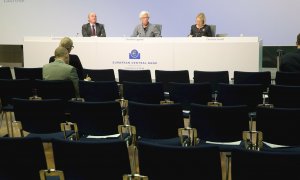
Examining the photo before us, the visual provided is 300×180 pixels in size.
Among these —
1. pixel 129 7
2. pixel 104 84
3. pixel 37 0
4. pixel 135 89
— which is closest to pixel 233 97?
pixel 135 89

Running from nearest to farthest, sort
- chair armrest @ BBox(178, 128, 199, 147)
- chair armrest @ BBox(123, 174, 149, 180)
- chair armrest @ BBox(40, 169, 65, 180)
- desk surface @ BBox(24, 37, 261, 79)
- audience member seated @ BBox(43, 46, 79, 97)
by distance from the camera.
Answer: chair armrest @ BBox(123, 174, 149, 180) < chair armrest @ BBox(40, 169, 65, 180) < chair armrest @ BBox(178, 128, 199, 147) < audience member seated @ BBox(43, 46, 79, 97) < desk surface @ BBox(24, 37, 261, 79)

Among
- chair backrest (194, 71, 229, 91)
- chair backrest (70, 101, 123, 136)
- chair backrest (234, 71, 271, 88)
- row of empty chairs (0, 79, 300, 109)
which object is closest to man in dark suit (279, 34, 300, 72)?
chair backrest (234, 71, 271, 88)

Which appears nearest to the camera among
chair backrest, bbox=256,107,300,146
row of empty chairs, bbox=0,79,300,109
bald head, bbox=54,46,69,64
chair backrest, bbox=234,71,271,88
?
chair backrest, bbox=256,107,300,146

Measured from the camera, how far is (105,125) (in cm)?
439

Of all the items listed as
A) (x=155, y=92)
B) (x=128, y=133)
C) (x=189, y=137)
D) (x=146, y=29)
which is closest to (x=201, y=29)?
(x=146, y=29)

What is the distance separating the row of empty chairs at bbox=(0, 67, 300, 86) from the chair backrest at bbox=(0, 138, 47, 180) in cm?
389

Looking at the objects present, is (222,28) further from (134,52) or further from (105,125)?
(105,125)

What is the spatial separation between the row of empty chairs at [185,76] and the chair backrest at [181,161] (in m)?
3.77

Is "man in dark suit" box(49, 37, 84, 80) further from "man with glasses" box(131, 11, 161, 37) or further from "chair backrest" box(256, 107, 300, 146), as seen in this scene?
"chair backrest" box(256, 107, 300, 146)

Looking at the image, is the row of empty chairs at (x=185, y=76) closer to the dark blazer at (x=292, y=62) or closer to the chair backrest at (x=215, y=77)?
the chair backrest at (x=215, y=77)

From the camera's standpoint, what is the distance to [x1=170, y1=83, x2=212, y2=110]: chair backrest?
17.5ft

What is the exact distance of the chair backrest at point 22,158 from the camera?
10.1ft

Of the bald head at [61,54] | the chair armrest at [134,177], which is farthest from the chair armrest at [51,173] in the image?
the bald head at [61,54]

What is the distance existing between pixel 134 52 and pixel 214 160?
6662 mm
